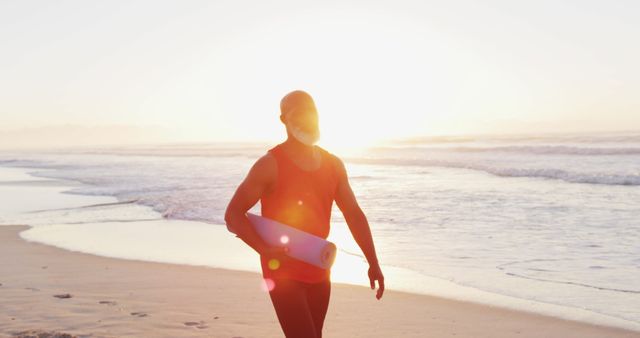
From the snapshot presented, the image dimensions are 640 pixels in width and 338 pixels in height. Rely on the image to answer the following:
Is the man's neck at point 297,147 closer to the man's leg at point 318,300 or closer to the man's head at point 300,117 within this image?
the man's head at point 300,117

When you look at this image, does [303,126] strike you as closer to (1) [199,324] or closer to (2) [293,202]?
(2) [293,202]

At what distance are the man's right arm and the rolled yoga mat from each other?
34 mm

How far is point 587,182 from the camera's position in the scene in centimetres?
2523

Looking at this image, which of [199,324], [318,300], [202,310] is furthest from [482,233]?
[318,300]

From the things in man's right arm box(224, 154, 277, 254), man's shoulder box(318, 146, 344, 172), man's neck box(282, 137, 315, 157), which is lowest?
man's right arm box(224, 154, 277, 254)

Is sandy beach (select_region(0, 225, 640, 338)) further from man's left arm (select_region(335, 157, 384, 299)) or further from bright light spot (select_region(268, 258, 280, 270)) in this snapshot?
bright light spot (select_region(268, 258, 280, 270))

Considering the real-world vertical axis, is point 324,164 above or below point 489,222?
above

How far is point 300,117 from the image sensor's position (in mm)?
3283

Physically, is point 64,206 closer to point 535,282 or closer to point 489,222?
point 489,222

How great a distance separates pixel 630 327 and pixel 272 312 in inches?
136

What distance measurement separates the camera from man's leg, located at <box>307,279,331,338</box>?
3365mm

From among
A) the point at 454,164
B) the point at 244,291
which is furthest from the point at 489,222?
the point at 454,164

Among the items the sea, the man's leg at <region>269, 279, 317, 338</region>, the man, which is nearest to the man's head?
the man

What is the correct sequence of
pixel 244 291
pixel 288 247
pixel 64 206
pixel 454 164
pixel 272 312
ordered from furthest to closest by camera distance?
pixel 454 164
pixel 64 206
pixel 244 291
pixel 272 312
pixel 288 247
